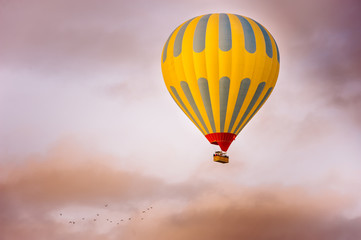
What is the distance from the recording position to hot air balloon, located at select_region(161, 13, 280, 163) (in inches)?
1948

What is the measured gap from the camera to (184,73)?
50.2m

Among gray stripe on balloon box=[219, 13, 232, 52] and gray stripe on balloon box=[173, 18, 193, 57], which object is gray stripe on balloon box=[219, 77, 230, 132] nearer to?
gray stripe on balloon box=[219, 13, 232, 52]

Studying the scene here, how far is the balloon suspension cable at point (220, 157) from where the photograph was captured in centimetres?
4938

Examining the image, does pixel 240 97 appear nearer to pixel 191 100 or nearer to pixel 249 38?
pixel 191 100

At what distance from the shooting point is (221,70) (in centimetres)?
4944

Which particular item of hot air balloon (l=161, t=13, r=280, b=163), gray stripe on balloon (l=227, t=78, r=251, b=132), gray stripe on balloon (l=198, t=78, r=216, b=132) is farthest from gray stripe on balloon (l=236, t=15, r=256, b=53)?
gray stripe on balloon (l=198, t=78, r=216, b=132)

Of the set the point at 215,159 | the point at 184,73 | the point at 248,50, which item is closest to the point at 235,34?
the point at 248,50

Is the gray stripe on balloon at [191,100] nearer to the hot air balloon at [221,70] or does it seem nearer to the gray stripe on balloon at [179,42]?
the hot air balloon at [221,70]

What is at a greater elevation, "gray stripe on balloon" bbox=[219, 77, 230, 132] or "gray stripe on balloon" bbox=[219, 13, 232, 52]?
"gray stripe on balloon" bbox=[219, 13, 232, 52]

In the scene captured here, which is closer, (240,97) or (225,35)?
(225,35)

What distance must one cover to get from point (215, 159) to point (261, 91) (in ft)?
21.0

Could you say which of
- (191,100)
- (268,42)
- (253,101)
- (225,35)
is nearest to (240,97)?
(253,101)

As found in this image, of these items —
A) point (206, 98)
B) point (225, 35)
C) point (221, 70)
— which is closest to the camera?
point (221, 70)

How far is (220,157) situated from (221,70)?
6372mm
